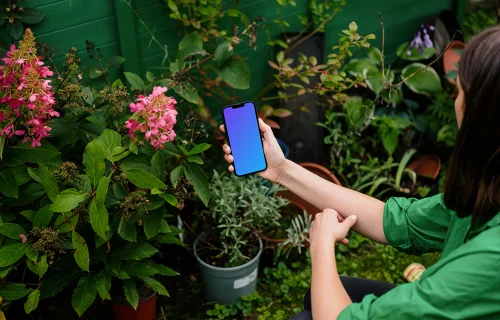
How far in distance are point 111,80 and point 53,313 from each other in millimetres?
1275

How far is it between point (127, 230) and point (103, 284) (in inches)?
9.5

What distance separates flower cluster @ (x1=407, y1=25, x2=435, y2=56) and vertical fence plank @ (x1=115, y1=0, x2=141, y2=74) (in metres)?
1.97

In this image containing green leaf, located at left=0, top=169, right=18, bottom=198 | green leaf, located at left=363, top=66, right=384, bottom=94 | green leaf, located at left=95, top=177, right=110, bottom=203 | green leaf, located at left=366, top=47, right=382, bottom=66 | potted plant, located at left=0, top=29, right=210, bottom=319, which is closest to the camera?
green leaf, located at left=95, top=177, right=110, bottom=203

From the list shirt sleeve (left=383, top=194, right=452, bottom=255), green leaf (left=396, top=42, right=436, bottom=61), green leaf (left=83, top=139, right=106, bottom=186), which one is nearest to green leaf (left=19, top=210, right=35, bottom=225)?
green leaf (left=83, top=139, right=106, bottom=186)

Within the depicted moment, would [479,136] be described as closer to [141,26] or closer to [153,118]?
[153,118]

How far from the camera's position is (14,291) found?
7.14ft

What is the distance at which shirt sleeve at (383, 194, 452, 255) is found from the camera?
1.90 metres

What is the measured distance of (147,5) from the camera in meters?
3.13

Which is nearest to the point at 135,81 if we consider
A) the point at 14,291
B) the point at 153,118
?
the point at 153,118

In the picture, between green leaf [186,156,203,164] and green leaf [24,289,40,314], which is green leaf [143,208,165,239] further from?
green leaf [24,289,40,314]

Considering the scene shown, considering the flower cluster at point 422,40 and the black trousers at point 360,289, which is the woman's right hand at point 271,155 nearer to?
the black trousers at point 360,289

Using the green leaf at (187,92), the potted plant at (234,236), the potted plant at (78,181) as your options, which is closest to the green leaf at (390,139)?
the potted plant at (234,236)

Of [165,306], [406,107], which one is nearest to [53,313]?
[165,306]

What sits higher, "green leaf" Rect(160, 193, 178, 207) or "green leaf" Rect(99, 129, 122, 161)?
"green leaf" Rect(99, 129, 122, 161)
